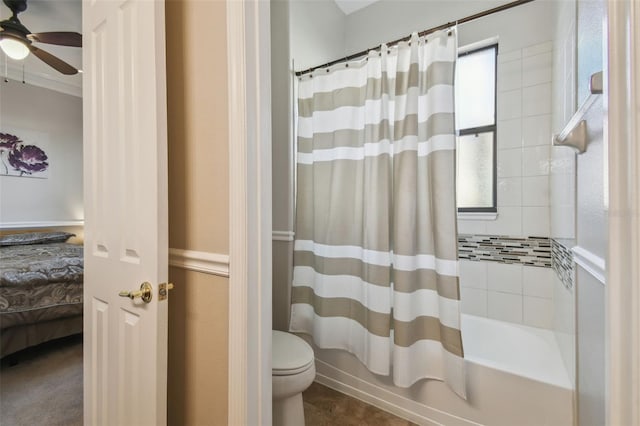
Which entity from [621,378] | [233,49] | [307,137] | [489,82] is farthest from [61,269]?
[489,82]

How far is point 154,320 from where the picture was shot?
0.91 m

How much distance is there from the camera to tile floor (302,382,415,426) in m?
1.59

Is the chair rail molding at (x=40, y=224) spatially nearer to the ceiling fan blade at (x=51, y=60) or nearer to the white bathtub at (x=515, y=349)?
the ceiling fan blade at (x=51, y=60)

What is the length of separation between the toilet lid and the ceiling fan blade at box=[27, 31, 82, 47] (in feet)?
9.25

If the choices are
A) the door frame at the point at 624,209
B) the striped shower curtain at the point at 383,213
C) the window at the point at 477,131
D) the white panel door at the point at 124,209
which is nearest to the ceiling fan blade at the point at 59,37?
the white panel door at the point at 124,209

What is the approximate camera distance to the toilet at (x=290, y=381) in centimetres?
126

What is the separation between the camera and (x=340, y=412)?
167 cm

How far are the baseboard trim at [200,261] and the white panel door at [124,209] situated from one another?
0.31 feet

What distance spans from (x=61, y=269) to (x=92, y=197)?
1.60 metres

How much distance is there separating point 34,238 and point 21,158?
1.04m

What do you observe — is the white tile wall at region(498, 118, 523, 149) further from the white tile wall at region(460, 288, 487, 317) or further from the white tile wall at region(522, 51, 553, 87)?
the white tile wall at region(460, 288, 487, 317)

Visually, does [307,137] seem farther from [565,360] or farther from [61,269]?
[61,269]

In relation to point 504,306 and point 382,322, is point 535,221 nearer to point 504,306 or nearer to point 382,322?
point 504,306

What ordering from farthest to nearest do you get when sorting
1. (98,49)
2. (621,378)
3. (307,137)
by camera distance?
1. (307,137)
2. (98,49)
3. (621,378)
